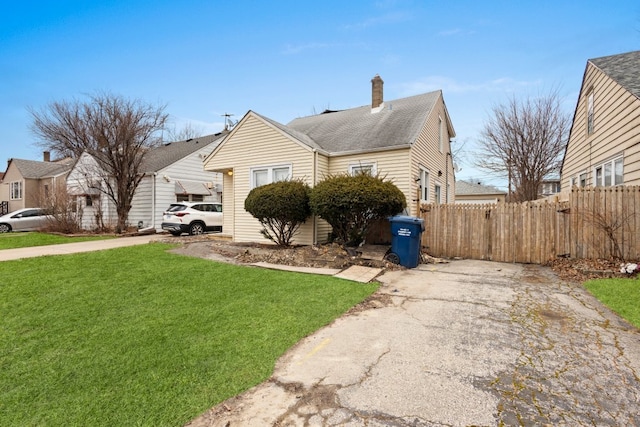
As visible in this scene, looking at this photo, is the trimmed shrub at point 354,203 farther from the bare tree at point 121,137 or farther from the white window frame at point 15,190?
the white window frame at point 15,190

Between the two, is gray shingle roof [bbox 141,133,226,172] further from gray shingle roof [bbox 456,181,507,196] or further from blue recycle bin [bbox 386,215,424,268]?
gray shingle roof [bbox 456,181,507,196]

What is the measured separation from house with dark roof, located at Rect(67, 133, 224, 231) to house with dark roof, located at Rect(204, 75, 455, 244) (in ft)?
18.2

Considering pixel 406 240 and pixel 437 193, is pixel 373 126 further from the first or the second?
pixel 406 240

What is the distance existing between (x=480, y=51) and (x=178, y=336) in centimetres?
1454

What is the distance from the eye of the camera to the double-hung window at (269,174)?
462 inches

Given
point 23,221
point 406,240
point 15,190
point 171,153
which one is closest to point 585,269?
point 406,240

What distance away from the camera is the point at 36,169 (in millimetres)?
27969

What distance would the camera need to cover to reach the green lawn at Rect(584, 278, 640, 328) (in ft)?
14.8

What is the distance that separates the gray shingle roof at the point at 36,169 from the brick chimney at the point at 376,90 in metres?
26.5

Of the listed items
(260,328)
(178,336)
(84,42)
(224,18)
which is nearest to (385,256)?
(260,328)

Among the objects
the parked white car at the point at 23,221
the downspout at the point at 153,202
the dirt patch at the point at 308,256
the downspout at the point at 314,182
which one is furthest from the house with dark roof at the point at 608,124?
the parked white car at the point at 23,221

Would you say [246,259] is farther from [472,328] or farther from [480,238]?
[480,238]

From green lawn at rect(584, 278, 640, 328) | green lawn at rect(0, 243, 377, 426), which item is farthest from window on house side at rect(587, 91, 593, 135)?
green lawn at rect(0, 243, 377, 426)

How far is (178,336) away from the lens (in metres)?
3.64
